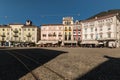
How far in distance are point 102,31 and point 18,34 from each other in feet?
149

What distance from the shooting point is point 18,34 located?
317 ft

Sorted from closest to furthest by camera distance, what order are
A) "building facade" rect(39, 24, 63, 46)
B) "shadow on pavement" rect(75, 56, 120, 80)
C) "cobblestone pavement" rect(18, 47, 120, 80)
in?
1. "shadow on pavement" rect(75, 56, 120, 80)
2. "cobblestone pavement" rect(18, 47, 120, 80)
3. "building facade" rect(39, 24, 63, 46)

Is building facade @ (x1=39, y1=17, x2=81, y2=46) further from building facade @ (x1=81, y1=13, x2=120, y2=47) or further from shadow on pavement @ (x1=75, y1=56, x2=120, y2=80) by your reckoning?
shadow on pavement @ (x1=75, y1=56, x2=120, y2=80)

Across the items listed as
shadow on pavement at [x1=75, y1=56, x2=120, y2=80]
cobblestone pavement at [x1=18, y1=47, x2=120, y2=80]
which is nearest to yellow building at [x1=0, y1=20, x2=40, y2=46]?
cobblestone pavement at [x1=18, y1=47, x2=120, y2=80]

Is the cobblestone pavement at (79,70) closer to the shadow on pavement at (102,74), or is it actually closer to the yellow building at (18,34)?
the shadow on pavement at (102,74)

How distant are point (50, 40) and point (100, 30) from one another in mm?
25696

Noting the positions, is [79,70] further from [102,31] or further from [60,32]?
[60,32]

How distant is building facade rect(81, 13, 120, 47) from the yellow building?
2701 centimetres

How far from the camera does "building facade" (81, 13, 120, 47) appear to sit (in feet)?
228

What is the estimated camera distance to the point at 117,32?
7031 centimetres

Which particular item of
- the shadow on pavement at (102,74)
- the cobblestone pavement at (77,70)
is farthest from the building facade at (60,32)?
the shadow on pavement at (102,74)

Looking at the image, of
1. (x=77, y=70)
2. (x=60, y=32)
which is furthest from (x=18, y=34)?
(x=77, y=70)

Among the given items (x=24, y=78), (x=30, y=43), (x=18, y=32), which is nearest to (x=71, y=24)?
(x=30, y=43)

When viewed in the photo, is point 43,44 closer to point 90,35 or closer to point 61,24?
point 61,24
